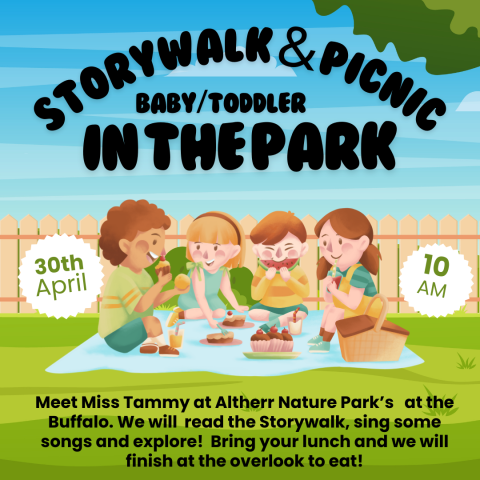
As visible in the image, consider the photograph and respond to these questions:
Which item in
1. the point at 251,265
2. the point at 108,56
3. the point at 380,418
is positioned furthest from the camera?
the point at 251,265

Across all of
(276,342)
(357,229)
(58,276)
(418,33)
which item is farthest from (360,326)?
(418,33)

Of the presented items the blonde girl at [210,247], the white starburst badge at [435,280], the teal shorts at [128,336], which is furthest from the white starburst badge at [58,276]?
the white starburst badge at [435,280]

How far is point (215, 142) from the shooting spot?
23.8 ft

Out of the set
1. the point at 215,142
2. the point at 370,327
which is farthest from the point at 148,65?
the point at 370,327

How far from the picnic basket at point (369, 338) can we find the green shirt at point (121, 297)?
1.69 m

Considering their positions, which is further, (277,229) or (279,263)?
(279,263)

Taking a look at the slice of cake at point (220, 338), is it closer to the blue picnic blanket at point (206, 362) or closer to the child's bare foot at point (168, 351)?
the blue picnic blanket at point (206, 362)

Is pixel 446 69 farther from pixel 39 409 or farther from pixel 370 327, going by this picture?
pixel 39 409

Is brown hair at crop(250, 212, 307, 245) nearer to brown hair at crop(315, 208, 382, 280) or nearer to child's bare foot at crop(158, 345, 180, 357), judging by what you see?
brown hair at crop(315, 208, 382, 280)

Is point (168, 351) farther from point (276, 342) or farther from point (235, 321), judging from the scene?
point (235, 321)

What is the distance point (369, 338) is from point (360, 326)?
5.7 inches

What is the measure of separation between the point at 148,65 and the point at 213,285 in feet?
9.31

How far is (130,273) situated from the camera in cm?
482

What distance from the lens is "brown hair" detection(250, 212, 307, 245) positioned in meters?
5.68
